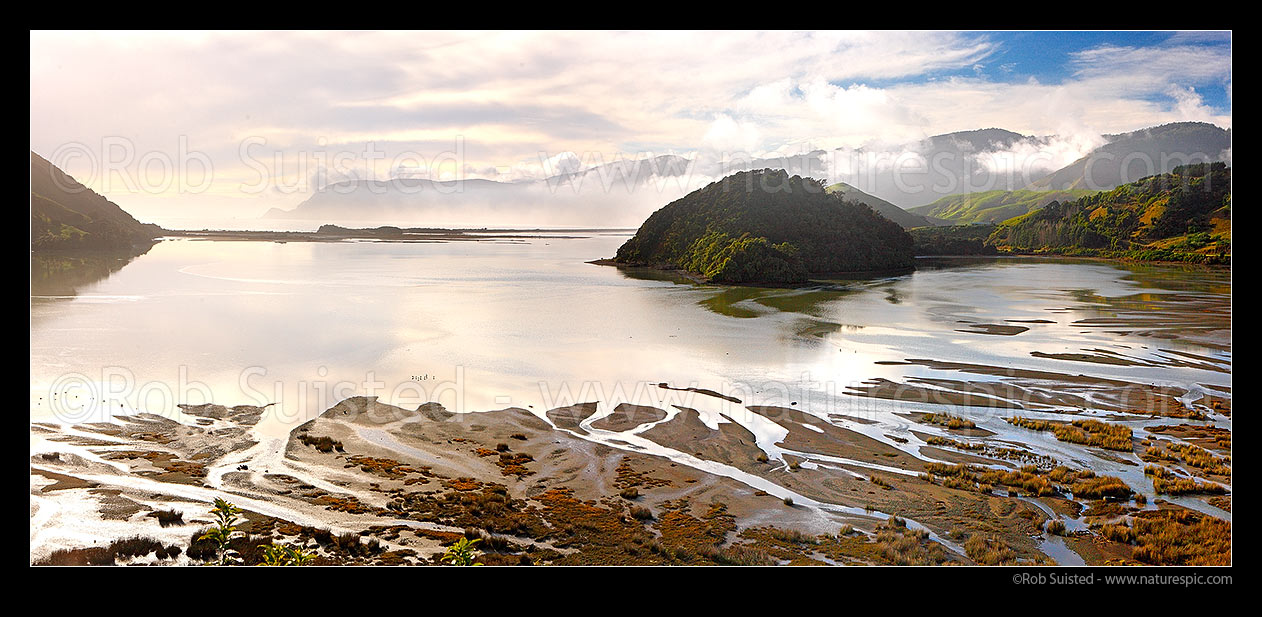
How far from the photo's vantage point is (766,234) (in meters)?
44.3

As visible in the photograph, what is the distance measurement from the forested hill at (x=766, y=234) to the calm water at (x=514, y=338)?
5.66 m

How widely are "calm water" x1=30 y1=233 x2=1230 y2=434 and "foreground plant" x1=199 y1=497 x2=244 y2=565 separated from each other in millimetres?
4121

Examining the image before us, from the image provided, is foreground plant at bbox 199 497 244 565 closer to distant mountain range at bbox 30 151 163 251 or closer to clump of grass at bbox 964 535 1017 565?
clump of grass at bbox 964 535 1017 565

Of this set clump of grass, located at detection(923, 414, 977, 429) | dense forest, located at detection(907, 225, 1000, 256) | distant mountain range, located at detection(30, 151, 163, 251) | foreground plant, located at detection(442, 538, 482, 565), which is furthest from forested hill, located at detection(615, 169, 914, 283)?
foreground plant, located at detection(442, 538, 482, 565)

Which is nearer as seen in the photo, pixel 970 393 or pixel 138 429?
pixel 138 429

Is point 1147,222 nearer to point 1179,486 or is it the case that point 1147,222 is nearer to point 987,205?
point 1179,486

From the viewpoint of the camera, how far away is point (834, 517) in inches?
291

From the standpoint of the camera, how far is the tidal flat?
270 inches

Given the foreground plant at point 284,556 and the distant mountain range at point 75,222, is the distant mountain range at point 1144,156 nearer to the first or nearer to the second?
the foreground plant at point 284,556

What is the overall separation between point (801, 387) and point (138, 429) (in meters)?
11.1

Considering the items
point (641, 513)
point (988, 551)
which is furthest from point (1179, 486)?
point (641, 513)
